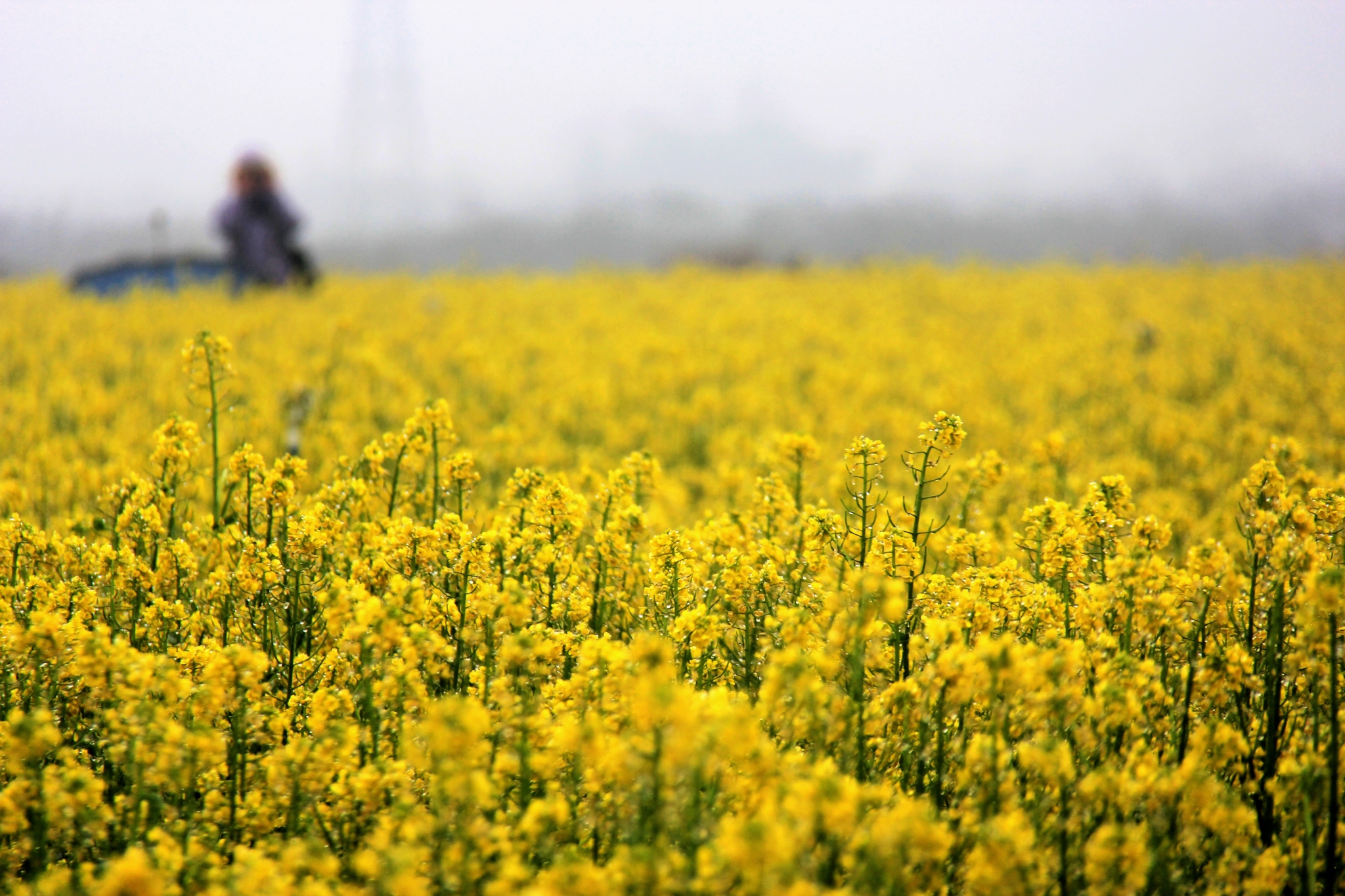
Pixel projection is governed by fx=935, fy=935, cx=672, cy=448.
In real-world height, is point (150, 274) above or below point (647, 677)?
above

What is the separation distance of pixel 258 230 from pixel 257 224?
9 centimetres

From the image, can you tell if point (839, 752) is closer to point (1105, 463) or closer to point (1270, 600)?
point (1270, 600)

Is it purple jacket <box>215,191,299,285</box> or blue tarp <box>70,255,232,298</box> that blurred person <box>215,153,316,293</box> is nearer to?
purple jacket <box>215,191,299,285</box>

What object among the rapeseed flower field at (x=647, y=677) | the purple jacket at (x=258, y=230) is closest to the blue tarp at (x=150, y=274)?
the purple jacket at (x=258, y=230)

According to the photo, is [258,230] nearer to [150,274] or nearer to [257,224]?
[257,224]

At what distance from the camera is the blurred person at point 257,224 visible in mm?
11430

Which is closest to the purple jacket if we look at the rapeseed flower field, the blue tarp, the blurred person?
the blurred person

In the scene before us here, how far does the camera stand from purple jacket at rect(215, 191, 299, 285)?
11438mm

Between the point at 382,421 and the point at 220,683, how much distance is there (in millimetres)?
3841

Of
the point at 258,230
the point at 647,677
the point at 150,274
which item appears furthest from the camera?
the point at 150,274

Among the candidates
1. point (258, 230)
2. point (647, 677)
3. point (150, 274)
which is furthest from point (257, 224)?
point (647, 677)

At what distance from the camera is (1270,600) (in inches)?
96.9

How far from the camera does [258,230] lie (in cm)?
1145

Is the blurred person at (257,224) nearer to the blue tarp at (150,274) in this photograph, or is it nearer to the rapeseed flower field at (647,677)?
the blue tarp at (150,274)
